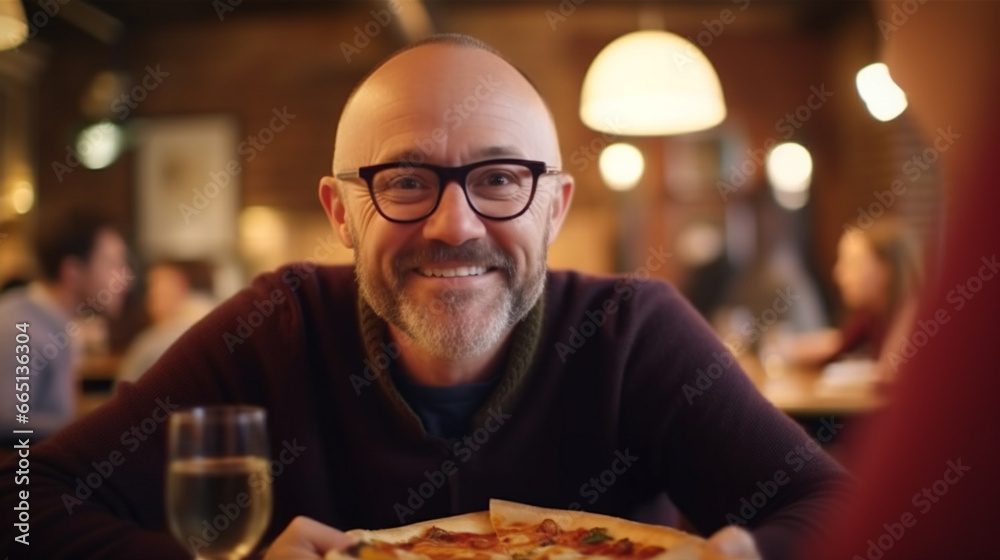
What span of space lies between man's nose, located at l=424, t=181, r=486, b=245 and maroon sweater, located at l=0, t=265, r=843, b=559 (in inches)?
9.2

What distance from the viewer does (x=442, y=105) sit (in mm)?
1413

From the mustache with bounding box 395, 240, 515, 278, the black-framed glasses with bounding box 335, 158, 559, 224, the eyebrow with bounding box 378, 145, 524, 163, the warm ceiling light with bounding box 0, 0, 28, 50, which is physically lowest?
the mustache with bounding box 395, 240, 515, 278

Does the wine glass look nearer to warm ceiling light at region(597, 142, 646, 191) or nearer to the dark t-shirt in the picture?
the dark t-shirt

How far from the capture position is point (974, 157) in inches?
21.1

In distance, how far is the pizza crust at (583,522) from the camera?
3.60ft

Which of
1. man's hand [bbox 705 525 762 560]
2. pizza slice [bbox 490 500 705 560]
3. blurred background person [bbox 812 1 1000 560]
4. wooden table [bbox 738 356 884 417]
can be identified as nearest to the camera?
blurred background person [bbox 812 1 1000 560]

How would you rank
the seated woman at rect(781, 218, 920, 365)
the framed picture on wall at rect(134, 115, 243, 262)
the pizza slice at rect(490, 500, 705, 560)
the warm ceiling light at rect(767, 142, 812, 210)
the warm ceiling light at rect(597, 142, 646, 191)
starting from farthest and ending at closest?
the framed picture on wall at rect(134, 115, 243, 262), the warm ceiling light at rect(767, 142, 812, 210), the warm ceiling light at rect(597, 142, 646, 191), the seated woman at rect(781, 218, 920, 365), the pizza slice at rect(490, 500, 705, 560)

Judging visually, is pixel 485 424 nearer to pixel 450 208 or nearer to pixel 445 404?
pixel 445 404

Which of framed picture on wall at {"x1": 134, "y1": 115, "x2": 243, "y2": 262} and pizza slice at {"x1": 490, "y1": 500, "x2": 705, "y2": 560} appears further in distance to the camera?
framed picture on wall at {"x1": 134, "y1": 115, "x2": 243, "y2": 262}

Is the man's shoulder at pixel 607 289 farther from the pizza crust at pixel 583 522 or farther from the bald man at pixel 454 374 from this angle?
the pizza crust at pixel 583 522

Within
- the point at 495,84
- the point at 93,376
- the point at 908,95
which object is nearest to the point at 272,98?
the point at 93,376

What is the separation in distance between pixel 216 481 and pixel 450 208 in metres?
0.56

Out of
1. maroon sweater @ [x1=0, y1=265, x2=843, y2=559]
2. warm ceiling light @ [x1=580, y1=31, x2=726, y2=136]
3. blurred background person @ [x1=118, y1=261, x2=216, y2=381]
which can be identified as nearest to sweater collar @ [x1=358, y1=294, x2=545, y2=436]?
maroon sweater @ [x1=0, y1=265, x2=843, y2=559]

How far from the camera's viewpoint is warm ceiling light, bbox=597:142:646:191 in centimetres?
712
